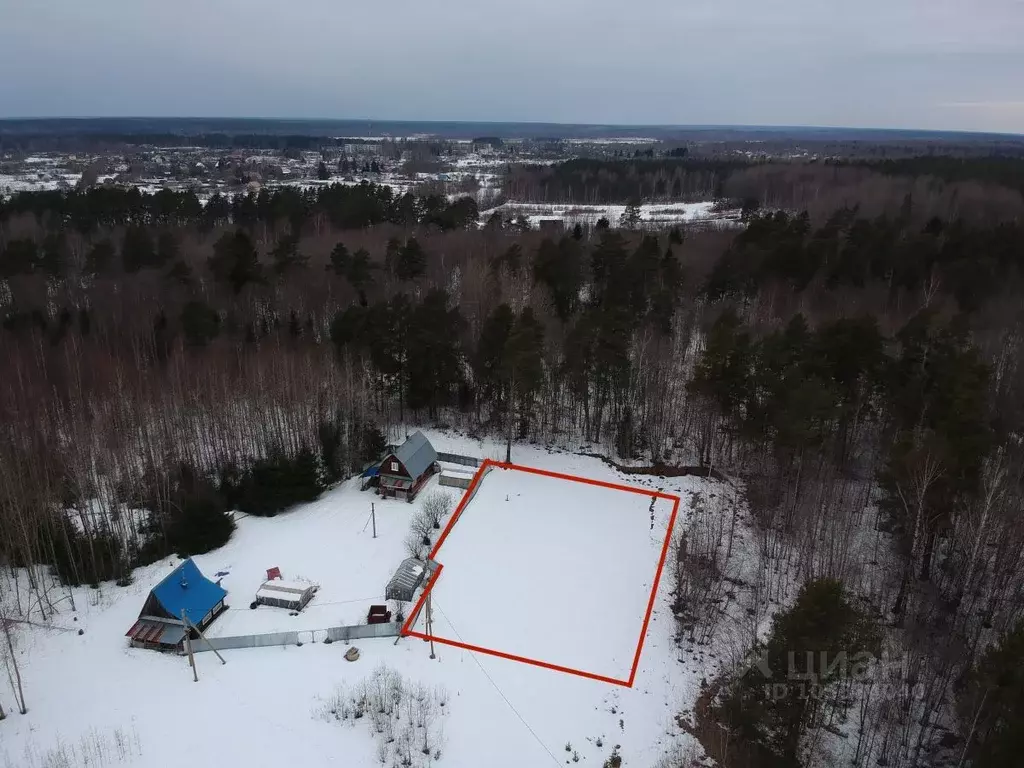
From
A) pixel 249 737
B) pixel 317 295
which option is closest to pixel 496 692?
pixel 249 737

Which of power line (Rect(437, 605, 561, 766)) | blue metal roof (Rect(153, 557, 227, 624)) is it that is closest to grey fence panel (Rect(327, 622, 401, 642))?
power line (Rect(437, 605, 561, 766))

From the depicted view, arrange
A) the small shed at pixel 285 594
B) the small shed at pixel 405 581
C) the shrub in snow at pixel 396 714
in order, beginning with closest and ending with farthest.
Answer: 1. the shrub in snow at pixel 396 714
2. the small shed at pixel 285 594
3. the small shed at pixel 405 581

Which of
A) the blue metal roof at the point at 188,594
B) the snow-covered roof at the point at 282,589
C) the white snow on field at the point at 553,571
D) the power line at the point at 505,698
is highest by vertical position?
the blue metal roof at the point at 188,594

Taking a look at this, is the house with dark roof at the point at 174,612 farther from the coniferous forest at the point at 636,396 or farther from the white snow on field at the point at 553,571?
the white snow on field at the point at 553,571

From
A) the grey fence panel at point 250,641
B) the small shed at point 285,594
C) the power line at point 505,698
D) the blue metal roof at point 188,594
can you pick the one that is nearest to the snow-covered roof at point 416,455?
the small shed at point 285,594

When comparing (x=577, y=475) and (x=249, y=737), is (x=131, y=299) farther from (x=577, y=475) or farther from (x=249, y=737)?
(x=249, y=737)

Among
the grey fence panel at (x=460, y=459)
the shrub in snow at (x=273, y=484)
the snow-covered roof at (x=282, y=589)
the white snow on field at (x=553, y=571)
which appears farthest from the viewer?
the grey fence panel at (x=460, y=459)

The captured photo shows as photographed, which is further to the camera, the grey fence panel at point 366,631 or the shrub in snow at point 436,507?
the shrub in snow at point 436,507
